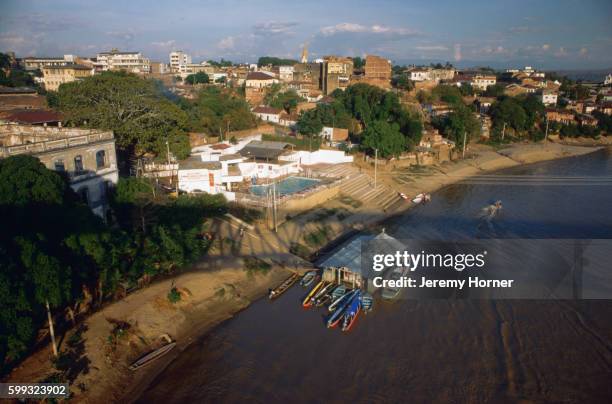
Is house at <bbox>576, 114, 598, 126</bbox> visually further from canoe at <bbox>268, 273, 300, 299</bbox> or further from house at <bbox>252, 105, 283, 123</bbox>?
canoe at <bbox>268, 273, 300, 299</bbox>

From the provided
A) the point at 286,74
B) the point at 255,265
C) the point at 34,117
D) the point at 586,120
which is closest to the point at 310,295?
the point at 255,265

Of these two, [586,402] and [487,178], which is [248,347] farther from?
[487,178]

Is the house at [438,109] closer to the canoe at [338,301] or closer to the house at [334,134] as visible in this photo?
the house at [334,134]

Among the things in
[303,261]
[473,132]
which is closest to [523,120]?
[473,132]

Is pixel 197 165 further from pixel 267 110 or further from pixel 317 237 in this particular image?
pixel 267 110

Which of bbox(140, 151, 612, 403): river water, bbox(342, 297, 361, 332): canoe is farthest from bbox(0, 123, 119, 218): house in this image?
bbox(342, 297, 361, 332): canoe

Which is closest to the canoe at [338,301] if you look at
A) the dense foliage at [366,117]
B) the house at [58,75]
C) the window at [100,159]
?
the window at [100,159]
